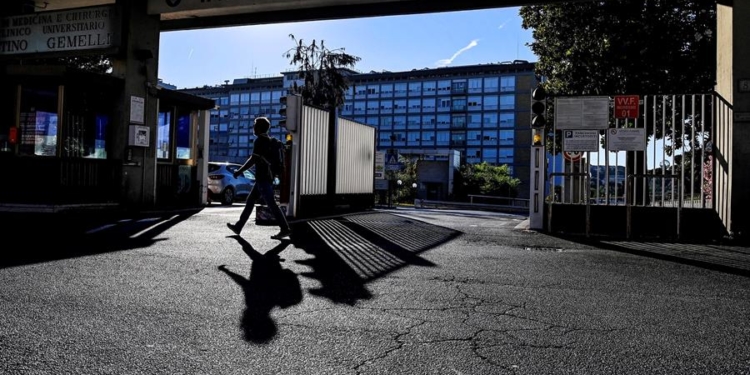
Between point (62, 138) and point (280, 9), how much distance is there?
5.75m

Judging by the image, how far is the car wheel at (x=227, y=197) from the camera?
765 inches

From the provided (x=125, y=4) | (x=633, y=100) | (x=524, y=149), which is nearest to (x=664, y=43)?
(x=633, y=100)

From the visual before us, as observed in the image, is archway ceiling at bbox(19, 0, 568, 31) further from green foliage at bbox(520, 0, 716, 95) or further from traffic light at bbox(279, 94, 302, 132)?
green foliage at bbox(520, 0, 716, 95)

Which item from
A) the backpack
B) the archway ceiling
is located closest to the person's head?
the backpack

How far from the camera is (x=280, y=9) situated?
1376cm

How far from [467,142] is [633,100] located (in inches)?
3901

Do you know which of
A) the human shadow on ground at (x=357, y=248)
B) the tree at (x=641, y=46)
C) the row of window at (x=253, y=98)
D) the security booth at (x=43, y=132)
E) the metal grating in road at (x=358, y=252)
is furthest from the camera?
the row of window at (x=253, y=98)

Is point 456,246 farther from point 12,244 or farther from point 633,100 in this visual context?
point 12,244

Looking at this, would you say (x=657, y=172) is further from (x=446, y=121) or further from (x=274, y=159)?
(x=446, y=121)

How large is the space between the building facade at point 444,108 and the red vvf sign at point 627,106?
87.0m

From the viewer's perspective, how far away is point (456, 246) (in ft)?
28.2

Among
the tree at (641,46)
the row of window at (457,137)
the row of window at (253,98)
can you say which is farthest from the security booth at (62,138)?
the row of window at (253,98)

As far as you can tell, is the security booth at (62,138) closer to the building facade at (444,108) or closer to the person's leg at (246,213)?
the person's leg at (246,213)

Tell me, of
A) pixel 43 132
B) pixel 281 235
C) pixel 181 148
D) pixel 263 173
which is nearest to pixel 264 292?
pixel 281 235
